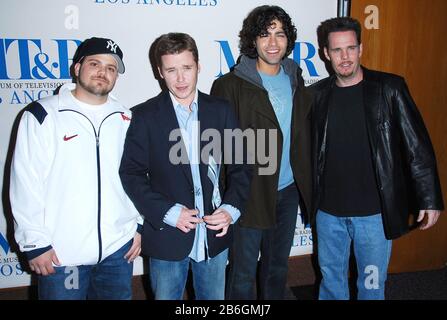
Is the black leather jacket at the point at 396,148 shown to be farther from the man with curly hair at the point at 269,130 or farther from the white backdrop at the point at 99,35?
the white backdrop at the point at 99,35

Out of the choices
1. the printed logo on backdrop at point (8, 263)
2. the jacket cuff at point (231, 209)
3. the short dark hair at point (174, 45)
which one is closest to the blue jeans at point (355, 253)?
the jacket cuff at point (231, 209)

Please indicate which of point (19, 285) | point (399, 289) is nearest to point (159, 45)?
point (19, 285)

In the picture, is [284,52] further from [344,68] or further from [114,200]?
[114,200]

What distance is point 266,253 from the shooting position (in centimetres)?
258

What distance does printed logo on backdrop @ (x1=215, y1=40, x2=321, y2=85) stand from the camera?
3.20 meters

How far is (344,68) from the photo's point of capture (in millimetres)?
2369

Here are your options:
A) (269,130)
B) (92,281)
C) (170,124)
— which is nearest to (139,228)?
(92,281)

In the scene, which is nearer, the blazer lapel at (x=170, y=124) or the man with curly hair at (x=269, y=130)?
the blazer lapel at (x=170, y=124)

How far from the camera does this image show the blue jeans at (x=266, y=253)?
2451 mm

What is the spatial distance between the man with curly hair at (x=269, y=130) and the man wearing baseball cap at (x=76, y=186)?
0.75 m

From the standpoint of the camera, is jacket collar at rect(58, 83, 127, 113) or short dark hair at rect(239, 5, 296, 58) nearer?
jacket collar at rect(58, 83, 127, 113)

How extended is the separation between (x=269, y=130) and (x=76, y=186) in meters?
1.18

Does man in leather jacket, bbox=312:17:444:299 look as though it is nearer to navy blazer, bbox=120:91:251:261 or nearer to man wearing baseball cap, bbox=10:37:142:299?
navy blazer, bbox=120:91:251:261

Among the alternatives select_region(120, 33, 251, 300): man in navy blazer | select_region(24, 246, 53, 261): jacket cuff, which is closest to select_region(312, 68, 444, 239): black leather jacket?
select_region(120, 33, 251, 300): man in navy blazer
